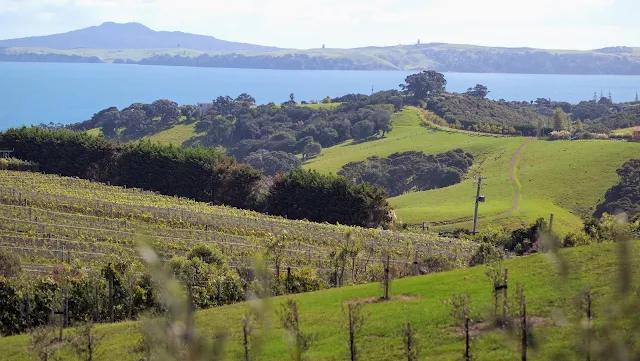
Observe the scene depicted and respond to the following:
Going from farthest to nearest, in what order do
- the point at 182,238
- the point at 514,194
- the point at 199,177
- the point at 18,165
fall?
the point at 514,194 → the point at 199,177 → the point at 18,165 → the point at 182,238

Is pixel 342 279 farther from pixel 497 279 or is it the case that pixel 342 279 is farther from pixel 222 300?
pixel 497 279

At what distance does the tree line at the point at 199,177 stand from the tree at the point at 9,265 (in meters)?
27.2

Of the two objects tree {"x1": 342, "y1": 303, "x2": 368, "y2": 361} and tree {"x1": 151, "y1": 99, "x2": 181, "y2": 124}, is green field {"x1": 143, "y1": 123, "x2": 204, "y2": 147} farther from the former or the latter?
tree {"x1": 342, "y1": 303, "x2": 368, "y2": 361}

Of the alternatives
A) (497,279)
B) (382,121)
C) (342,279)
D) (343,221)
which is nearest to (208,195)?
(343,221)

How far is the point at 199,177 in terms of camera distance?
180 ft

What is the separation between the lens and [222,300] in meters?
22.3

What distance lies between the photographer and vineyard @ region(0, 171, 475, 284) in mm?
28141

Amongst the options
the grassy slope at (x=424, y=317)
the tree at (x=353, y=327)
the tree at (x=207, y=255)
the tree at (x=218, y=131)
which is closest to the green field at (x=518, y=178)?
the tree at (x=218, y=131)

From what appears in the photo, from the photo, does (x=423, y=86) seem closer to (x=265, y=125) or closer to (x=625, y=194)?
(x=265, y=125)

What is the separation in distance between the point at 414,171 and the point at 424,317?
7234 cm

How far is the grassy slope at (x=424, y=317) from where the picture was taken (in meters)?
13.6

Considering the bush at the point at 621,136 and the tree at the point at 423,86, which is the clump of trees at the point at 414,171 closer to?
the bush at the point at 621,136

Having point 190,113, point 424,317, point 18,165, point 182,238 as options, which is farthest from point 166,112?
point 424,317

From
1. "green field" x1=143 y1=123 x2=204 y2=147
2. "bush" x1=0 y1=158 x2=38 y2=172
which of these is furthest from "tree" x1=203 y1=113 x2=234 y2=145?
"bush" x1=0 y1=158 x2=38 y2=172
